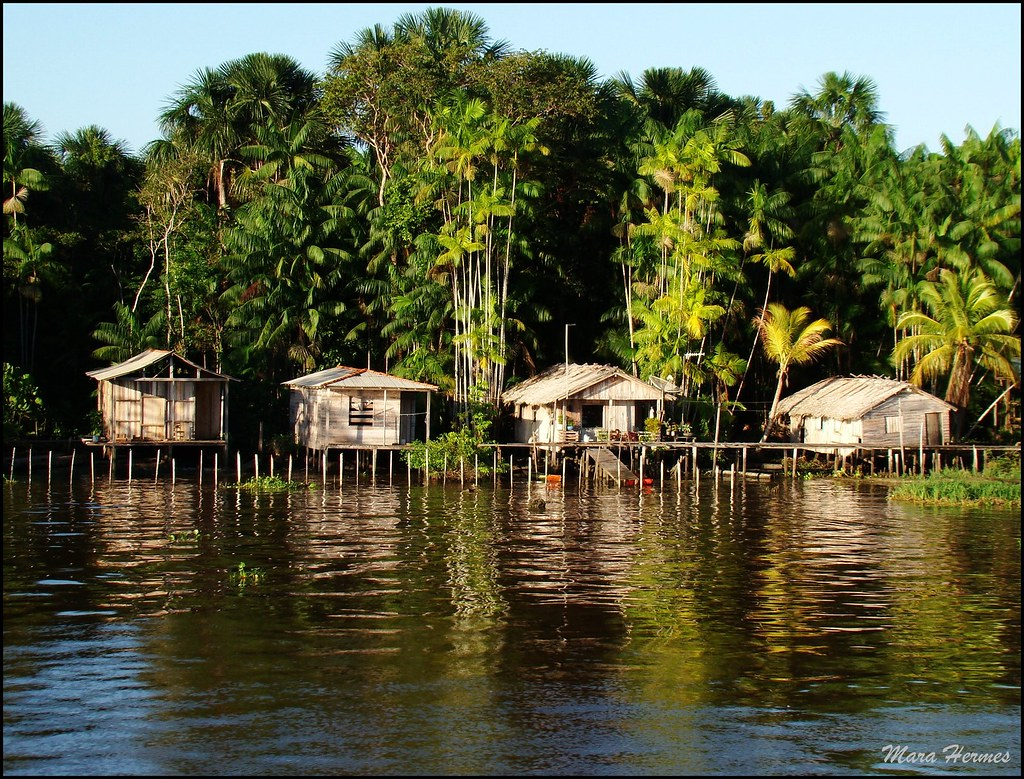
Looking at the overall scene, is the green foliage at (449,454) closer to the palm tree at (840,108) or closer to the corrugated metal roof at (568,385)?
the corrugated metal roof at (568,385)

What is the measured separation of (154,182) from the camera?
4322cm

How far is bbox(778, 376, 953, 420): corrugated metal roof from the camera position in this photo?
123ft

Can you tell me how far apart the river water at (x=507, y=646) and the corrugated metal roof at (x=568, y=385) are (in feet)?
34.2

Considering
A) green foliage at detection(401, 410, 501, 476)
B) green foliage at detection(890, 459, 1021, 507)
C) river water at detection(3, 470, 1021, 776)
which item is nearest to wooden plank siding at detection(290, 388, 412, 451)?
green foliage at detection(401, 410, 501, 476)

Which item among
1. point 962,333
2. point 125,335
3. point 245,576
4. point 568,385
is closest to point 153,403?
point 125,335

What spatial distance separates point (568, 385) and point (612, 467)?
3303mm

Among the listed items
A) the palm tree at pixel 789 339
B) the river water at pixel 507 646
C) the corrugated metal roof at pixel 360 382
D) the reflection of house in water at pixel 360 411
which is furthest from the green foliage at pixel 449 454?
the palm tree at pixel 789 339

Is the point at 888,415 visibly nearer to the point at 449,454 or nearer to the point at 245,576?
the point at 449,454

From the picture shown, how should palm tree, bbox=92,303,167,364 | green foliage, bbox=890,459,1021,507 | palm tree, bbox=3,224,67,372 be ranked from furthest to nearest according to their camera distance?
1. palm tree, bbox=92,303,167,364
2. palm tree, bbox=3,224,67,372
3. green foliage, bbox=890,459,1021,507

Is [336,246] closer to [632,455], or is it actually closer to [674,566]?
[632,455]

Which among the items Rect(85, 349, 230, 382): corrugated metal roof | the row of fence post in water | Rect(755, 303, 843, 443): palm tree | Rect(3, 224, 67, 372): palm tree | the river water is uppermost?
Rect(3, 224, 67, 372): palm tree

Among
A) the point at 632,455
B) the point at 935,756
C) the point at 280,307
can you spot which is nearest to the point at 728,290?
the point at 632,455

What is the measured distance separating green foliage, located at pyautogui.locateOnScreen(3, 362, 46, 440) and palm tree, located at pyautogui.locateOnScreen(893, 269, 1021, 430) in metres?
29.2

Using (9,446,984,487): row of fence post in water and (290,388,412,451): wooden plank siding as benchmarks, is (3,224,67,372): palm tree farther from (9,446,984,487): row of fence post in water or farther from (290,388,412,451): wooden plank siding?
(290,388,412,451): wooden plank siding
